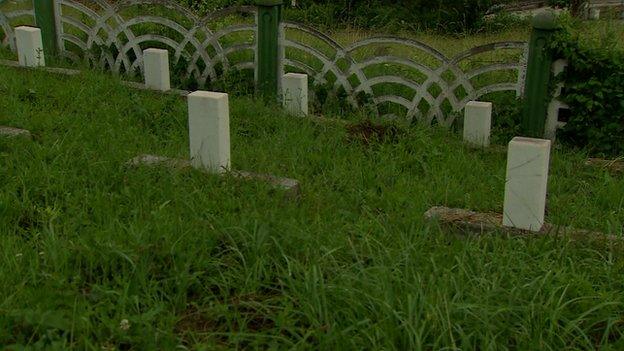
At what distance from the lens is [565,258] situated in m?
3.23

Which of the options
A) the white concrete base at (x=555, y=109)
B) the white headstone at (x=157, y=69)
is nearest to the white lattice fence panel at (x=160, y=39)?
the white headstone at (x=157, y=69)

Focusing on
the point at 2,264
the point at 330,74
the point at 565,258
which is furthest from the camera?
the point at 330,74

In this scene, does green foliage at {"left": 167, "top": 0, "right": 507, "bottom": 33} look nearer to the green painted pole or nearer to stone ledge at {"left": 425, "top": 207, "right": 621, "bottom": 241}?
the green painted pole

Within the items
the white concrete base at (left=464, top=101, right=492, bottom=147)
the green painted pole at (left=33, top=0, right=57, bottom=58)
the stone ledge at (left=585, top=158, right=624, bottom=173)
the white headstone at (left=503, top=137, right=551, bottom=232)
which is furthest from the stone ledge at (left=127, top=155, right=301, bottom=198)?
the green painted pole at (left=33, top=0, right=57, bottom=58)

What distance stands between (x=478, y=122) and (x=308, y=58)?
7.83 ft

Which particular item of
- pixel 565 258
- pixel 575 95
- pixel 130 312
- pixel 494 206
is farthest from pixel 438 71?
pixel 130 312

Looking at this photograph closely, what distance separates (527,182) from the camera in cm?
Answer: 361

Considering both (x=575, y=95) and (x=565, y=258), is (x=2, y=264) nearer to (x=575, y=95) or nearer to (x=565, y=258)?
(x=565, y=258)

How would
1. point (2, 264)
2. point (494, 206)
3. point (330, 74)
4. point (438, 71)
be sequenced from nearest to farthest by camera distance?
point (2, 264) < point (494, 206) < point (438, 71) < point (330, 74)

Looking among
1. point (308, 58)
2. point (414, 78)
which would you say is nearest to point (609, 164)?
point (414, 78)

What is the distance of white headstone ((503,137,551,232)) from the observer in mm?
3576

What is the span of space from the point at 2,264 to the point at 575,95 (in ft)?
13.6

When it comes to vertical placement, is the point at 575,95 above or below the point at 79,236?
above

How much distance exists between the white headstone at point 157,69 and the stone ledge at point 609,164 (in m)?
3.51
